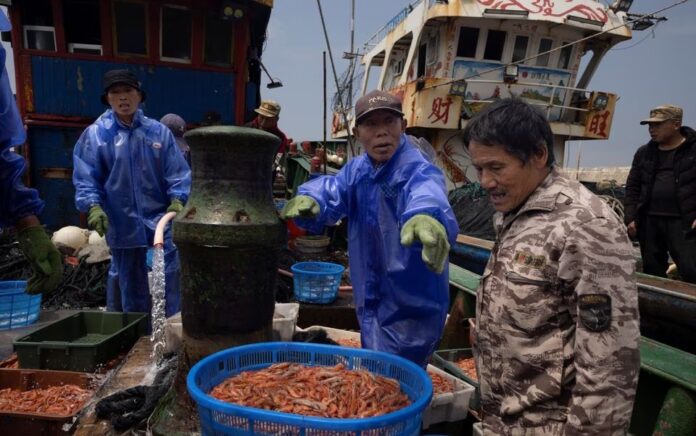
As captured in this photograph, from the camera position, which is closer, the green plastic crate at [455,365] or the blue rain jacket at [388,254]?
the blue rain jacket at [388,254]

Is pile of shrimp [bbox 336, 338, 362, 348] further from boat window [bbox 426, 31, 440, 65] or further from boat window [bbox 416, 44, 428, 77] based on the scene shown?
boat window [bbox 416, 44, 428, 77]

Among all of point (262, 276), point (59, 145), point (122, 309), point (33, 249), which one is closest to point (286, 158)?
point (59, 145)

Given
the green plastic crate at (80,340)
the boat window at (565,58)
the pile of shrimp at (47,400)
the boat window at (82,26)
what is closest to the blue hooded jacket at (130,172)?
the green plastic crate at (80,340)

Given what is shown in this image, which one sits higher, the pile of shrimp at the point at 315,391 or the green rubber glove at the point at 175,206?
the green rubber glove at the point at 175,206

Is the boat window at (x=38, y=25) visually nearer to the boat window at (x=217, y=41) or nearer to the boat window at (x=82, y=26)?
the boat window at (x=82, y=26)

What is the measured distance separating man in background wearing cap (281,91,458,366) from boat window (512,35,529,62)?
12948 millimetres

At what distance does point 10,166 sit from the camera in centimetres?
292

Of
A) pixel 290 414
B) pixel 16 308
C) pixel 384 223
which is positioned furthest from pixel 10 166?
pixel 290 414

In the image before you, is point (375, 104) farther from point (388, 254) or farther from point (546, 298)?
point (546, 298)

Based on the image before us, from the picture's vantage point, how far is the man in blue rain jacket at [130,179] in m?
4.35

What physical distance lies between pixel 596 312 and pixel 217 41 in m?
9.56

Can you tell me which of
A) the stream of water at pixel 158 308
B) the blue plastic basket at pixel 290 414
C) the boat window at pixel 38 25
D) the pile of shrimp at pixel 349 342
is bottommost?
the pile of shrimp at pixel 349 342

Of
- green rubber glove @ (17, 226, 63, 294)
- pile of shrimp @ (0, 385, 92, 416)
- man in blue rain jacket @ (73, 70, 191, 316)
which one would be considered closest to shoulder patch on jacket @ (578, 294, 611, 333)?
pile of shrimp @ (0, 385, 92, 416)

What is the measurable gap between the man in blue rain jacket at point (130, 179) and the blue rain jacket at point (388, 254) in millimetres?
2081
